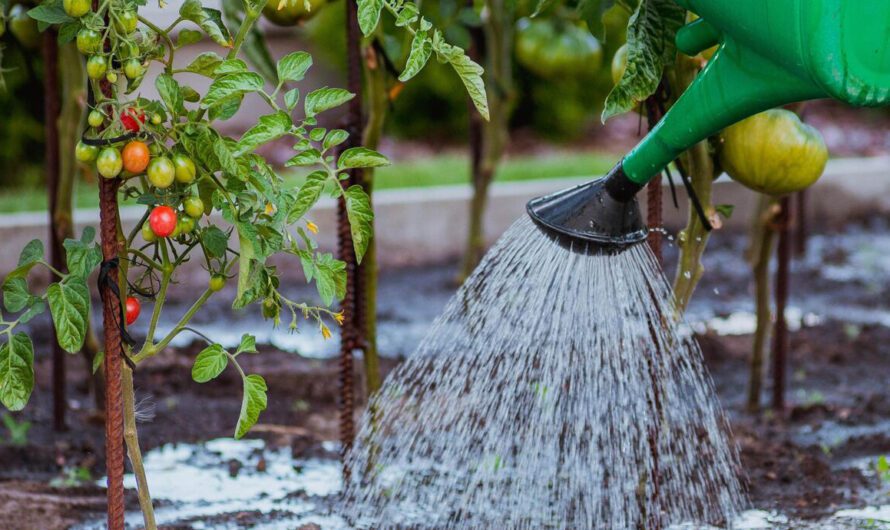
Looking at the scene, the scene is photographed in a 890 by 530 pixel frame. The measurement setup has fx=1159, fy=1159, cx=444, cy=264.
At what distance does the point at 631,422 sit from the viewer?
2.44 metres

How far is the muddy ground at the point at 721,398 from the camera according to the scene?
2463 mm

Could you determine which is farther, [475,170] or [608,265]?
[475,170]

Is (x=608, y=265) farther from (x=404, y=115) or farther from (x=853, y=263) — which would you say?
(x=404, y=115)

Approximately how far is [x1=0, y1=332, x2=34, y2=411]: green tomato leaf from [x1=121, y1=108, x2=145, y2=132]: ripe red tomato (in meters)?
0.32

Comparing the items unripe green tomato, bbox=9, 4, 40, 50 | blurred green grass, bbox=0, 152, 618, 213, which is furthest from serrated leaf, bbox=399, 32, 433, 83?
blurred green grass, bbox=0, 152, 618, 213

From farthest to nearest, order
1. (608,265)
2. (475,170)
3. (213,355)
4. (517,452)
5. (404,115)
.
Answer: (404,115) < (475,170) < (517,452) < (608,265) < (213,355)

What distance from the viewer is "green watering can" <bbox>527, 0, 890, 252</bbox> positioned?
141 cm

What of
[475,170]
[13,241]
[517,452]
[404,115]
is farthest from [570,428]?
[404,115]

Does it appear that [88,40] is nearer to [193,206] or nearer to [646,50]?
[193,206]

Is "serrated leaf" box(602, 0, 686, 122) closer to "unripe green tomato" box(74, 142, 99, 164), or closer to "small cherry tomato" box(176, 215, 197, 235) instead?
"small cherry tomato" box(176, 215, 197, 235)

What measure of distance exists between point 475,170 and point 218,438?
1588 mm

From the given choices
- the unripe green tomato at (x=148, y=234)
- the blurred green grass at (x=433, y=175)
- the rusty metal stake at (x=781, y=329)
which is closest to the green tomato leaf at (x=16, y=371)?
the unripe green tomato at (x=148, y=234)

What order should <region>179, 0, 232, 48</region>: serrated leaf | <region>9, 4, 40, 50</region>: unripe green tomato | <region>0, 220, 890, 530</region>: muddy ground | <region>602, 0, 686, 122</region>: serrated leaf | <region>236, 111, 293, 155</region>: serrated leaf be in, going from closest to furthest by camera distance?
<region>236, 111, 293, 155</region>: serrated leaf, <region>179, 0, 232, 48</region>: serrated leaf, <region>602, 0, 686, 122</region>: serrated leaf, <region>0, 220, 890, 530</region>: muddy ground, <region>9, 4, 40, 50</region>: unripe green tomato

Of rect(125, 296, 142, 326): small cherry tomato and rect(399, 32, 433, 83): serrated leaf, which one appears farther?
rect(125, 296, 142, 326): small cherry tomato
